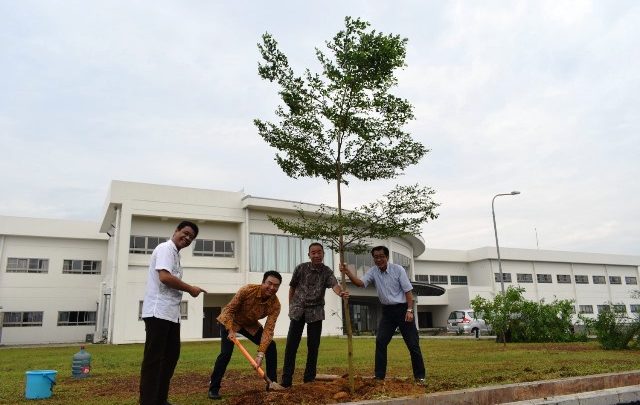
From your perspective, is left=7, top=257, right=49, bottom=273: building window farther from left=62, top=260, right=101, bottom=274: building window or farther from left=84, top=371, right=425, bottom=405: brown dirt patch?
left=84, top=371, right=425, bottom=405: brown dirt patch

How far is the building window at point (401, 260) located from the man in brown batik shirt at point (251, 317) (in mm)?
28351

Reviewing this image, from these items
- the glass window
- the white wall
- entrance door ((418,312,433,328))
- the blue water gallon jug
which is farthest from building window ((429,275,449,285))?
the blue water gallon jug

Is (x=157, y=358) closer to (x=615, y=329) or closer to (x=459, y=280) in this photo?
(x=615, y=329)

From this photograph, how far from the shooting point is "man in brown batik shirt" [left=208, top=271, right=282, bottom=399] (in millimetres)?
5680

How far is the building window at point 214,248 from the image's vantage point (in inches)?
1094

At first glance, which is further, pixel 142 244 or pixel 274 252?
pixel 274 252

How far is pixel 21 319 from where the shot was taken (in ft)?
104

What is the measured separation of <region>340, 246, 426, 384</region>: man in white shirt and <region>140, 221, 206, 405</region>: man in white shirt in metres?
2.32

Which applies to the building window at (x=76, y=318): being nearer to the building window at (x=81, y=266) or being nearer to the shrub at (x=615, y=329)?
the building window at (x=81, y=266)

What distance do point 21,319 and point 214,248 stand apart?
14.4 meters

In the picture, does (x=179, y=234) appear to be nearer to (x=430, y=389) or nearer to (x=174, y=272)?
(x=174, y=272)

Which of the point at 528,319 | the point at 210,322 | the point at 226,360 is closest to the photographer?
the point at 226,360

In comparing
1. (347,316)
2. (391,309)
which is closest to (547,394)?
(391,309)

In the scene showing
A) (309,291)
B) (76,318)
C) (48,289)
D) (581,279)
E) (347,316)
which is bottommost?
(347,316)
